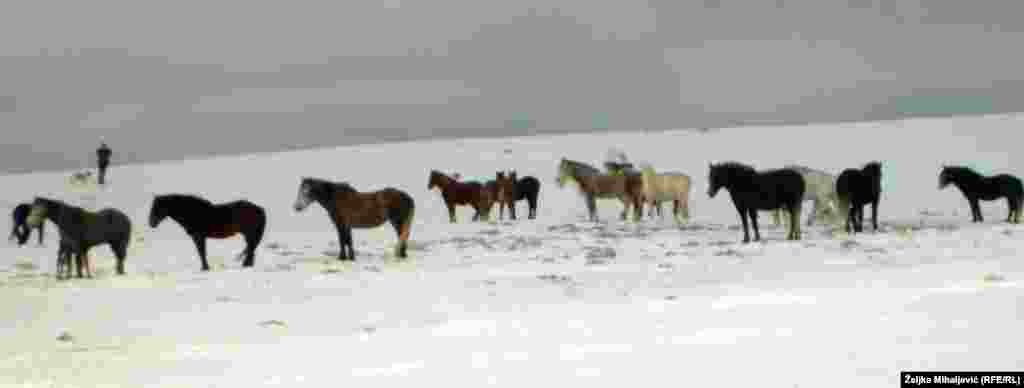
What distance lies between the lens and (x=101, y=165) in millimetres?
34312

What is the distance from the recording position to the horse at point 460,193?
25.8m

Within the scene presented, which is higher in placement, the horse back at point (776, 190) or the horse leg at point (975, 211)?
the horse back at point (776, 190)

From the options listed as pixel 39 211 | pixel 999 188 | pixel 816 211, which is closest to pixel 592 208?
Answer: pixel 816 211

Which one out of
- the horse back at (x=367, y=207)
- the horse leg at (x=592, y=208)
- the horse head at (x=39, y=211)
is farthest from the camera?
the horse leg at (x=592, y=208)

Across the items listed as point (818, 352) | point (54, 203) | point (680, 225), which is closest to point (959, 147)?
point (680, 225)

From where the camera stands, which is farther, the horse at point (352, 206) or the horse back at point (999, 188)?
the horse back at point (999, 188)

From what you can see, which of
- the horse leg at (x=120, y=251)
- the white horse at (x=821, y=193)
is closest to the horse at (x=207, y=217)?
the horse leg at (x=120, y=251)

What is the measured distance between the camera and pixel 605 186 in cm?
2552

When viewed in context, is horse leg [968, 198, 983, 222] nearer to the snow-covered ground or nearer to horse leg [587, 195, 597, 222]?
the snow-covered ground

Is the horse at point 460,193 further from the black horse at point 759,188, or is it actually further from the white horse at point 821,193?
→ the black horse at point 759,188

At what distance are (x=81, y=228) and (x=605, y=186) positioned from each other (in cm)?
1382

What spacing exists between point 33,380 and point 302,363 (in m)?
1.69

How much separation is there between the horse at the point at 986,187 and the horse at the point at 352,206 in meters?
12.5

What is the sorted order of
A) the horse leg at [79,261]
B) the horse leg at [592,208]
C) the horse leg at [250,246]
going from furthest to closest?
1. the horse leg at [592,208]
2. the horse leg at [250,246]
3. the horse leg at [79,261]
